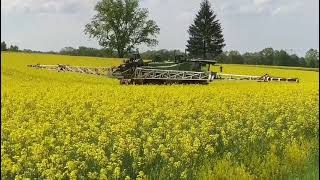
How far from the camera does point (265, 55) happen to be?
87125mm

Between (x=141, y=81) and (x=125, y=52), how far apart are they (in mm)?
Result: 37467

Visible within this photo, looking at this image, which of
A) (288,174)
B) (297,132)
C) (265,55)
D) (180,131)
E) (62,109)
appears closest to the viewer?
(288,174)

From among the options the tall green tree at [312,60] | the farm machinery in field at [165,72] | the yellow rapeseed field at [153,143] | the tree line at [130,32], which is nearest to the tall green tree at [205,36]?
the tree line at [130,32]

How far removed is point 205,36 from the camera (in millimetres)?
73875

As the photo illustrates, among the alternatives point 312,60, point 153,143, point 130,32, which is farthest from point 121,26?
point 153,143

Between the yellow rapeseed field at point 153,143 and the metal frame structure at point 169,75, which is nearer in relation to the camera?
the yellow rapeseed field at point 153,143

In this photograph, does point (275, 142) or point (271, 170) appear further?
point (275, 142)

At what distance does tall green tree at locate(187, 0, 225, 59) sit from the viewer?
233 ft

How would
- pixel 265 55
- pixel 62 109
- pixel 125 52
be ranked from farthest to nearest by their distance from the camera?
1. pixel 265 55
2. pixel 125 52
3. pixel 62 109

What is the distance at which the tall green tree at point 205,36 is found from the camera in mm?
70938

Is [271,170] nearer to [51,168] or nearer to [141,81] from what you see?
[51,168]

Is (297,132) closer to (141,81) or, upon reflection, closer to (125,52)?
(141,81)

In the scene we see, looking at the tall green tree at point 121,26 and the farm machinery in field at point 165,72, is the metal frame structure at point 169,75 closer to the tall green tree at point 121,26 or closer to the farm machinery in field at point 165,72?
the farm machinery in field at point 165,72

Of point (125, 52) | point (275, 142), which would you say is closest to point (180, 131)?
point (275, 142)
